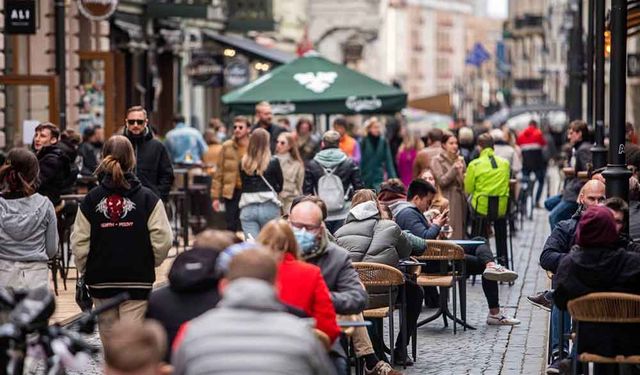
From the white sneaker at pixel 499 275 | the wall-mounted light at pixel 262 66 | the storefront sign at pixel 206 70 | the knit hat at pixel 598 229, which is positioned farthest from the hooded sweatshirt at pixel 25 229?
the wall-mounted light at pixel 262 66

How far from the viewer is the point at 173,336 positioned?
9141 mm

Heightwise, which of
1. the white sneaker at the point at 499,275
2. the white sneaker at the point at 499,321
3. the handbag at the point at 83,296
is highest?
the handbag at the point at 83,296

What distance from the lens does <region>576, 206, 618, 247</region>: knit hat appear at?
1130 centimetres

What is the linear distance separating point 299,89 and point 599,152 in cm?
940

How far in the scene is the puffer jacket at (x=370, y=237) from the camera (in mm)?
14156

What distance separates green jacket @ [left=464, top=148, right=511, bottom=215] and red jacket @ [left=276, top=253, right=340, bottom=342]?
12.6 m

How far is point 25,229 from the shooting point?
1336 centimetres

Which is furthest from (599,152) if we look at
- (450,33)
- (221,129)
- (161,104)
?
(450,33)

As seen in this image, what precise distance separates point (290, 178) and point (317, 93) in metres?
6.18

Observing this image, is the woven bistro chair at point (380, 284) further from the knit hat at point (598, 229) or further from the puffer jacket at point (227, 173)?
the puffer jacket at point (227, 173)

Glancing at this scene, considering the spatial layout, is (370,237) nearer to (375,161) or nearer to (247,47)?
(375,161)

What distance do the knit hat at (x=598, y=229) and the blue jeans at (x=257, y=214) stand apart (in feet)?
31.7

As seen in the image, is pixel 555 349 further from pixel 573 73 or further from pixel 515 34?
pixel 515 34

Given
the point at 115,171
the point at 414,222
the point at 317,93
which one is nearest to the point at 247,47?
the point at 317,93
